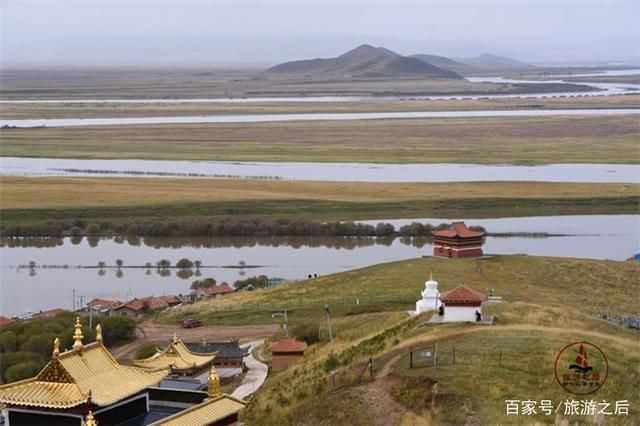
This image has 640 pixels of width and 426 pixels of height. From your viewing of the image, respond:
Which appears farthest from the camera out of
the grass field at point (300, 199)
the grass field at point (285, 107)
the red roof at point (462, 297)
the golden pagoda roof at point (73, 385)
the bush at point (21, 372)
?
the grass field at point (285, 107)

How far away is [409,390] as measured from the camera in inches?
869

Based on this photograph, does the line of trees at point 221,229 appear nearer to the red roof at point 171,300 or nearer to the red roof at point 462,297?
the red roof at point 171,300

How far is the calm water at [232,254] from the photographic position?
48000 mm

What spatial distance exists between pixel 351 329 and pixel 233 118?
108450 mm

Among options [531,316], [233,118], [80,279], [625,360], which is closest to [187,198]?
[80,279]

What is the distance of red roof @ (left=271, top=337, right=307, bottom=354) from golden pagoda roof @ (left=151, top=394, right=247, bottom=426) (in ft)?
38.9

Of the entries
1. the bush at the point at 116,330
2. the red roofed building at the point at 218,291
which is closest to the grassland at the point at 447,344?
the bush at the point at 116,330

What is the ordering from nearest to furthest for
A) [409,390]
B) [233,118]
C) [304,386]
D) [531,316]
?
[409,390], [304,386], [531,316], [233,118]

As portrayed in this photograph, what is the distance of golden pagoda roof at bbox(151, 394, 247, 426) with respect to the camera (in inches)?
705

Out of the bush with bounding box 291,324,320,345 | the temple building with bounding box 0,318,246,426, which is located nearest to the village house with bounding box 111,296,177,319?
the bush with bounding box 291,324,320,345

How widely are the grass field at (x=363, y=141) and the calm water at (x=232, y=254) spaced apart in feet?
105

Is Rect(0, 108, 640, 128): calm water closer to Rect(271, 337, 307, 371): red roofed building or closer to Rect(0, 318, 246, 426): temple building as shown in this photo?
Rect(271, 337, 307, 371): red roofed building

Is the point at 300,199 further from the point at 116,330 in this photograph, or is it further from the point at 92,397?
the point at 92,397

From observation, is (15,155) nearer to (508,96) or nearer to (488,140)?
(488,140)
